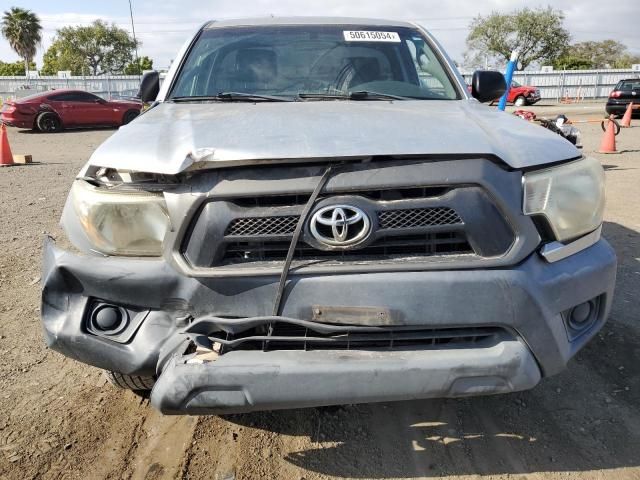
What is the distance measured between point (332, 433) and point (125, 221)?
1.36 meters

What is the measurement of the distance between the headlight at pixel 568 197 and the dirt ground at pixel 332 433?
102 cm

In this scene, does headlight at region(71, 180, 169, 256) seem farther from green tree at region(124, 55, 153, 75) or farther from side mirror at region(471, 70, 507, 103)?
green tree at region(124, 55, 153, 75)

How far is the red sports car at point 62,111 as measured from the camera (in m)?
17.6

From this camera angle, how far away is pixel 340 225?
1.88 m

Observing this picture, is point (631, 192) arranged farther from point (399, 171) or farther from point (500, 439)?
point (399, 171)

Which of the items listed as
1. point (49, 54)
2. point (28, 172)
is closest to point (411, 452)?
point (28, 172)

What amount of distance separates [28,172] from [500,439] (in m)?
9.81

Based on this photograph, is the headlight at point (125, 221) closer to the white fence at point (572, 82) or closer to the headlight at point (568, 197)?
the headlight at point (568, 197)

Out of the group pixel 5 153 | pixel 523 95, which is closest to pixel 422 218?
pixel 5 153

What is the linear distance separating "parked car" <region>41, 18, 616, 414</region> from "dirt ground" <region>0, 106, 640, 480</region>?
563 mm

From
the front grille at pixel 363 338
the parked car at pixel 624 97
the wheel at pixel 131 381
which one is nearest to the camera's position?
the front grille at pixel 363 338

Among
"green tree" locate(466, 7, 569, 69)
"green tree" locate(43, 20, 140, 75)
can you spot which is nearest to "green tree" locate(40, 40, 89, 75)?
"green tree" locate(43, 20, 140, 75)

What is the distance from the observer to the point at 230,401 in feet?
6.19

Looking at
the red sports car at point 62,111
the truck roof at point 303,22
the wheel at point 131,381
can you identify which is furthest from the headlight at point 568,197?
the red sports car at point 62,111
